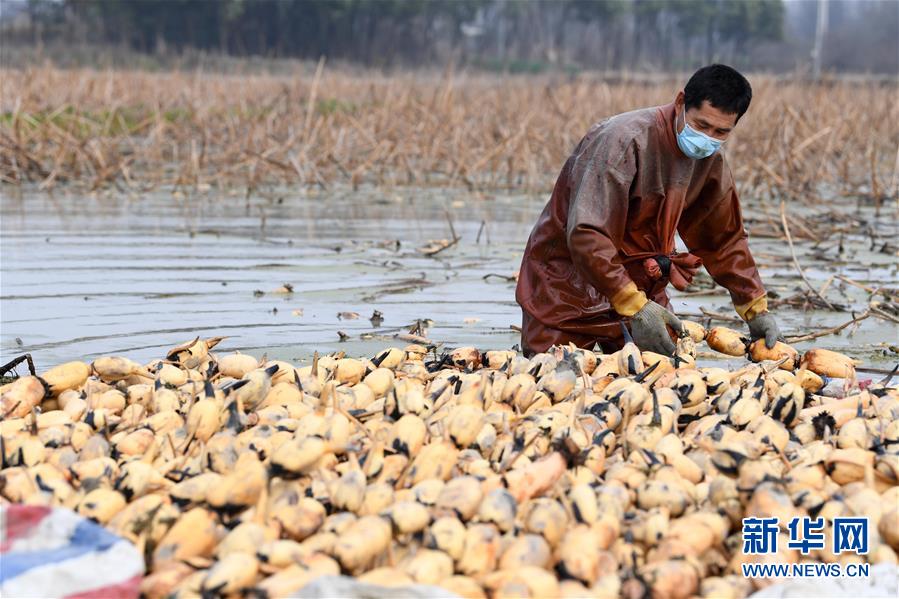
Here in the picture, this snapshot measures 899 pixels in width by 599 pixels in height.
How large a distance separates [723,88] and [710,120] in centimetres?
12

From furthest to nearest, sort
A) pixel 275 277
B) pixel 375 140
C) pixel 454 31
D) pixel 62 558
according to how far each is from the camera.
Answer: pixel 454 31 → pixel 375 140 → pixel 275 277 → pixel 62 558

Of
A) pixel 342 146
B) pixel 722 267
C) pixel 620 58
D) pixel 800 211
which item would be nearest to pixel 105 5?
pixel 620 58

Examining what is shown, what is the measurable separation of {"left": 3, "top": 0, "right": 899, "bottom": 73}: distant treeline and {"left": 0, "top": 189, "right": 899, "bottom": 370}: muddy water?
22061mm

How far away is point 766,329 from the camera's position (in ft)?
13.9

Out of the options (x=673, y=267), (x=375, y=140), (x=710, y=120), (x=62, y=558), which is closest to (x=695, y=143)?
(x=710, y=120)

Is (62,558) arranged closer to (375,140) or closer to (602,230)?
(602,230)

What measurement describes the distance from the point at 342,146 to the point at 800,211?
4.44 m

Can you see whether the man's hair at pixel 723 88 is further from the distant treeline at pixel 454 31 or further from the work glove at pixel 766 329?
the distant treeline at pixel 454 31

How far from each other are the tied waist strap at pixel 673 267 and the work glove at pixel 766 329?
298 mm

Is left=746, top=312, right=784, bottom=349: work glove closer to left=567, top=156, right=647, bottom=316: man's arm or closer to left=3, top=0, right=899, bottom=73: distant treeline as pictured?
left=567, top=156, right=647, bottom=316: man's arm

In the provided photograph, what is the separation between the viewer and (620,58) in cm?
5247

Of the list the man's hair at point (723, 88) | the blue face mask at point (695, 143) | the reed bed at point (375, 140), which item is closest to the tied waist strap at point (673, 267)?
the blue face mask at point (695, 143)

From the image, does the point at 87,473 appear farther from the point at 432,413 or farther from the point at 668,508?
the point at 668,508

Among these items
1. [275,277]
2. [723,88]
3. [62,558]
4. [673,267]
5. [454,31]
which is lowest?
[275,277]
